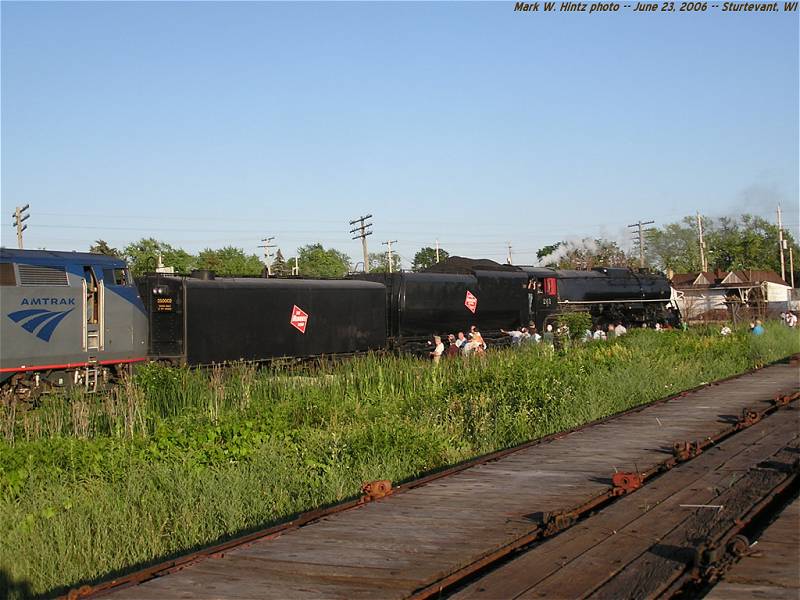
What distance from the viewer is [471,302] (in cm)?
2786

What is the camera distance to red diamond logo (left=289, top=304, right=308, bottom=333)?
2184 cm

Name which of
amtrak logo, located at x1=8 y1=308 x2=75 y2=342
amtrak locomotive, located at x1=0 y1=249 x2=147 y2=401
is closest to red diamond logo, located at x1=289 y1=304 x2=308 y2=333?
amtrak locomotive, located at x1=0 y1=249 x2=147 y2=401

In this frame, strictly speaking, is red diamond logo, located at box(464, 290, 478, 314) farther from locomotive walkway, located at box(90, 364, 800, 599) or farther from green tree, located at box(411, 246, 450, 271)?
green tree, located at box(411, 246, 450, 271)

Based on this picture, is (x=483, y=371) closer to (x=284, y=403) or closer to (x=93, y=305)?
(x=284, y=403)

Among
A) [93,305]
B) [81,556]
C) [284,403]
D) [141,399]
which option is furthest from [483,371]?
[81,556]

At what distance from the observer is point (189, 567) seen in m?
5.59

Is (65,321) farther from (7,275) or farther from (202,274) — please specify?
(202,274)

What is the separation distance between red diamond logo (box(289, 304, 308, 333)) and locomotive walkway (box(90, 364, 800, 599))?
12.4m

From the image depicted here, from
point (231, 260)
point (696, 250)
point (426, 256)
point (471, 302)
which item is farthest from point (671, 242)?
point (471, 302)

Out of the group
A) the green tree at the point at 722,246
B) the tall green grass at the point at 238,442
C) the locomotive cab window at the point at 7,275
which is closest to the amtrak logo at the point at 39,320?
the locomotive cab window at the point at 7,275

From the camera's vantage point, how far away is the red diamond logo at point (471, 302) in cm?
2767

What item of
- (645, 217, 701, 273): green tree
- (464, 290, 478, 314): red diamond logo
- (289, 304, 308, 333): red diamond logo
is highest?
(645, 217, 701, 273): green tree

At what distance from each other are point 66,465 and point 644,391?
442 inches

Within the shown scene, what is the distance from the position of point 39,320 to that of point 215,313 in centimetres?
471
